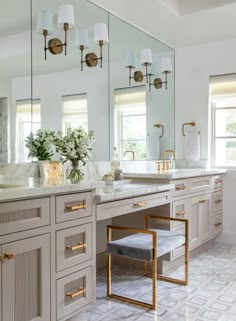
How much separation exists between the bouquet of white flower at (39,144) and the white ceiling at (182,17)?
1341mm

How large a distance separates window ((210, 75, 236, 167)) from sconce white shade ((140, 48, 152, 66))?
35.7 inches

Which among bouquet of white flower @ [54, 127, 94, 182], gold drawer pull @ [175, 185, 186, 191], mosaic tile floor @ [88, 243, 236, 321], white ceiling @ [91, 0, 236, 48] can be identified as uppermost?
white ceiling @ [91, 0, 236, 48]

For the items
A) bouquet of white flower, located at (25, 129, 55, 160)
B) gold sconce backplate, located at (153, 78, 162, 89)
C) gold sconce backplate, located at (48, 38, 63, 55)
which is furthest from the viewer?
gold sconce backplate, located at (153, 78, 162, 89)

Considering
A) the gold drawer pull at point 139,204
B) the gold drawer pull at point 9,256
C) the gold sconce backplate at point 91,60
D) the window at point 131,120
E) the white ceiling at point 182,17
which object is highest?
the white ceiling at point 182,17

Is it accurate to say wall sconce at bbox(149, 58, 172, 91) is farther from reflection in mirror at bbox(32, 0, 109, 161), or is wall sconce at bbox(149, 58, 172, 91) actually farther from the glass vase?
the glass vase

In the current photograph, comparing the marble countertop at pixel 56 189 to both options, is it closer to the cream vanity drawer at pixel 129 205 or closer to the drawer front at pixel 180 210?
the cream vanity drawer at pixel 129 205

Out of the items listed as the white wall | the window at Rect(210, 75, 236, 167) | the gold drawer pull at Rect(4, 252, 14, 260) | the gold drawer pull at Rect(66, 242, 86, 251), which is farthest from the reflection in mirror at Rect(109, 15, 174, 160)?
the gold drawer pull at Rect(4, 252, 14, 260)

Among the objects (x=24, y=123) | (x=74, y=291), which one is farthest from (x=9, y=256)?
(x=24, y=123)

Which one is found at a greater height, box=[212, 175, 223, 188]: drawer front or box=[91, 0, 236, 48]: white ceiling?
box=[91, 0, 236, 48]: white ceiling

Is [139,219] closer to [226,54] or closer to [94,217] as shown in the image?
[94,217]

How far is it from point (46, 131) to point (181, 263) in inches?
70.9

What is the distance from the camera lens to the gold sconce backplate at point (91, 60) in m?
2.99

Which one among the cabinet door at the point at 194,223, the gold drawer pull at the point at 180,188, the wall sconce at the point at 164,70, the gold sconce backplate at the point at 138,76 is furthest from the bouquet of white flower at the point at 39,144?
the wall sconce at the point at 164,70

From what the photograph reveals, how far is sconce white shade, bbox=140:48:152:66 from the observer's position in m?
3.71
